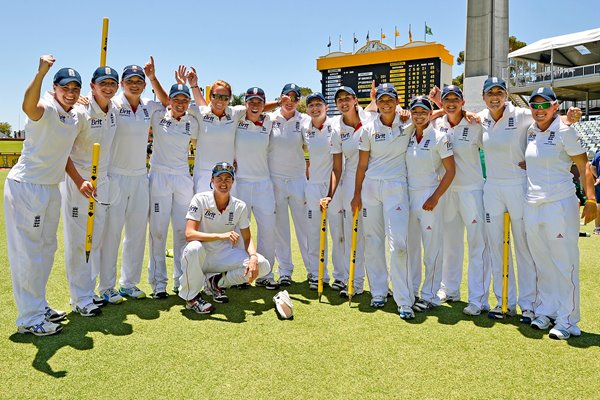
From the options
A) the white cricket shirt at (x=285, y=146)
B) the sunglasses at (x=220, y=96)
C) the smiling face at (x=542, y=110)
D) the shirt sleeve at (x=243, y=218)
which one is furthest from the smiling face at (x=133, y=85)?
the smiling face at (x=542, y=110)

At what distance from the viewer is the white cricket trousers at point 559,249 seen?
4.73m

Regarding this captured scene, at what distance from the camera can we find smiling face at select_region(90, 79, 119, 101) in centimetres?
518

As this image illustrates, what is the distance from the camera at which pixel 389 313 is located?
548 cm

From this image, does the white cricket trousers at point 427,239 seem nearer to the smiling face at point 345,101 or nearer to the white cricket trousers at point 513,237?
the white cricket trousers at point 513,237

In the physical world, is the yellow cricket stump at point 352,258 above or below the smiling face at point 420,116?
below

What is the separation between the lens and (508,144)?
201 inches

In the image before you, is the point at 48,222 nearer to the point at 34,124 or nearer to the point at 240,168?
the point at 34,124

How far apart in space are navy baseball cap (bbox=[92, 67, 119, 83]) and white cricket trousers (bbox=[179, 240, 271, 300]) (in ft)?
6.30

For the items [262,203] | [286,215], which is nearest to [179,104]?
[262,203]

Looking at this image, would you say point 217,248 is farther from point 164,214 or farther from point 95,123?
point 95,123

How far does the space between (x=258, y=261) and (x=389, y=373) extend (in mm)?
2248

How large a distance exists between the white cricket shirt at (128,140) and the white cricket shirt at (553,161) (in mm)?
4131

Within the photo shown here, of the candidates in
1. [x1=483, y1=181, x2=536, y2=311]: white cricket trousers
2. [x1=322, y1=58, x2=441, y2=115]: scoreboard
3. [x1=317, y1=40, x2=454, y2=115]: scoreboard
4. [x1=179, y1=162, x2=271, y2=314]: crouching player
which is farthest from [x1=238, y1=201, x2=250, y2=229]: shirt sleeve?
[x1=322, y1=58, x2=441, y2=115]: scoreboard

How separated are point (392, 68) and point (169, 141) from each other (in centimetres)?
2793
